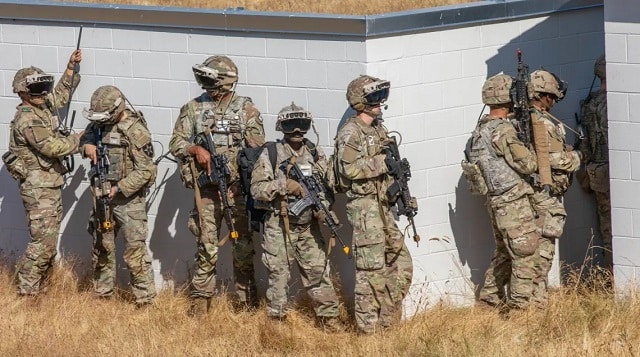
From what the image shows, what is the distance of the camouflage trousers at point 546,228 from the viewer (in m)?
11.7

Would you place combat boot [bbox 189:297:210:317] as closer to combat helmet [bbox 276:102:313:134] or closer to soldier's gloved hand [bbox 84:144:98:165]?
soldier's gloved hand [bbox 84:144:98:165]

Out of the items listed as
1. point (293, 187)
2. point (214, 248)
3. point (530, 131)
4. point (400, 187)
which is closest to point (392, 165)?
point (400, 187)

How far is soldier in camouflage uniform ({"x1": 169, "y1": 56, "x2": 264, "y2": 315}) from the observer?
11.9 meters

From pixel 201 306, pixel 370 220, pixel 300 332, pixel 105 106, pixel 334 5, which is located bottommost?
pixel 300 332

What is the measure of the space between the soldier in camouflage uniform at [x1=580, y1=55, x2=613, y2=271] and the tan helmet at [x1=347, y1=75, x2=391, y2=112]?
7.16 feet

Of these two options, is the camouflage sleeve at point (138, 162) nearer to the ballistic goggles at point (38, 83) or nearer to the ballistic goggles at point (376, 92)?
the ballistic goggles at point (38, 83)

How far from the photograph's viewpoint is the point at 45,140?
1248cm

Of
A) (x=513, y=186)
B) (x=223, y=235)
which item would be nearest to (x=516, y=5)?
(x=513, y=186)

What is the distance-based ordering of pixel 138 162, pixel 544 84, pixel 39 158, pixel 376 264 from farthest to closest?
pixel 39 158 < pixel 138 162 < pixel 544 84 < pixel 376 264

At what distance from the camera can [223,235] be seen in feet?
41.0

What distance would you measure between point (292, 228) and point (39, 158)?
8.62 feet

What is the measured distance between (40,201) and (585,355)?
5221 mm

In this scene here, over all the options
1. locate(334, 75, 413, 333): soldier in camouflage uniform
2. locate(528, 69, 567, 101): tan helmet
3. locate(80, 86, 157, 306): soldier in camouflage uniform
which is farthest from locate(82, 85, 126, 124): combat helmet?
locate(528, 69, 567, 101): tan helmet

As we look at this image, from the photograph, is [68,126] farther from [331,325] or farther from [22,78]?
Answer: [331,325]
